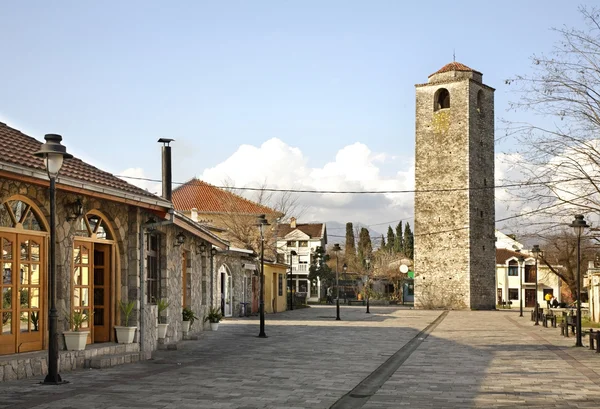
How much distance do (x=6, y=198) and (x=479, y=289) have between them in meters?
45.9

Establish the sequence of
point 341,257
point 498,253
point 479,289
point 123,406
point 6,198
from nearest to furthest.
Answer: point 123,406
point 6,198
point 479,289
point 498,253
point 341,257

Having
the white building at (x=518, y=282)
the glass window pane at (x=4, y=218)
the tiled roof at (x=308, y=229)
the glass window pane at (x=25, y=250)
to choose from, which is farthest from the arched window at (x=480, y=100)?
the glass window pane at (x=4, y=218)

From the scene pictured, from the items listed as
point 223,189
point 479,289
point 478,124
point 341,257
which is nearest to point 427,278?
point 479,289

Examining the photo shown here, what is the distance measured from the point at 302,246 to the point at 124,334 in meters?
76.9

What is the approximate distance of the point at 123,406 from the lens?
9508mm

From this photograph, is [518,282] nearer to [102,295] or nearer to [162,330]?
[162,330]

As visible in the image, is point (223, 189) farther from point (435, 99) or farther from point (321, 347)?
point (321, 347)

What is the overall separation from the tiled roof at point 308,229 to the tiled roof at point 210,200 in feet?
93.6

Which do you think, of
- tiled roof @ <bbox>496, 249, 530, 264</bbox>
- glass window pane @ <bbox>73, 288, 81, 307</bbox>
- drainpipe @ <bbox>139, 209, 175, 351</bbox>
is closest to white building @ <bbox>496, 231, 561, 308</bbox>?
tiled roof @ <bbox>496, 249, 530, 264</bbox>

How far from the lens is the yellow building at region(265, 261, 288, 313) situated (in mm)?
41453

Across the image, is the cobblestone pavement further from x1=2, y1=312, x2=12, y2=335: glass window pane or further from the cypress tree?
the cypress tree

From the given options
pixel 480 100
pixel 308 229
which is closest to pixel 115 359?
pixel 480 100

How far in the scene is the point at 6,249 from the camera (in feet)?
41.1

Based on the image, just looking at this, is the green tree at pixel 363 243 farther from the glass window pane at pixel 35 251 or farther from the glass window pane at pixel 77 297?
the glass window pane at pixel 35 251
